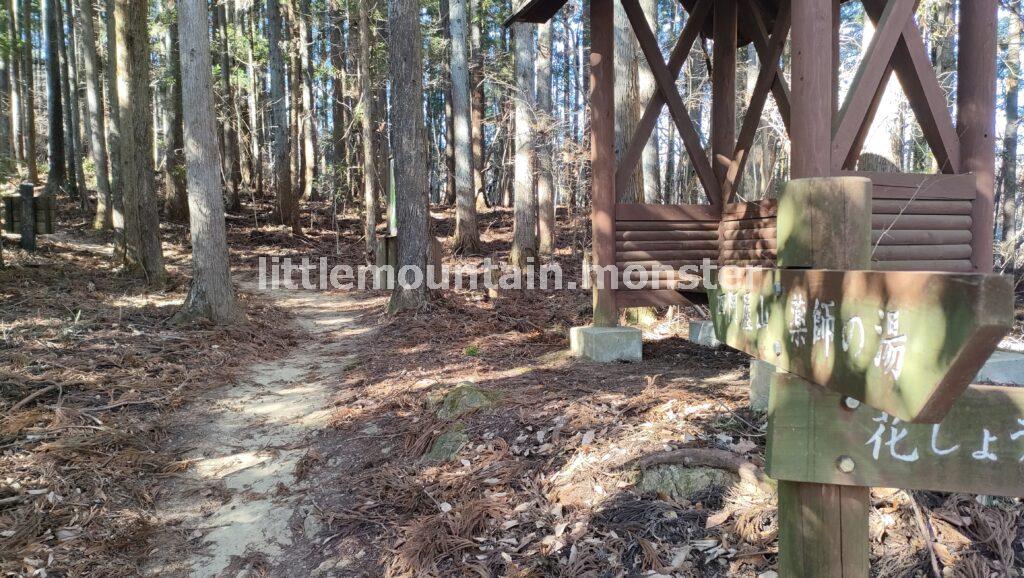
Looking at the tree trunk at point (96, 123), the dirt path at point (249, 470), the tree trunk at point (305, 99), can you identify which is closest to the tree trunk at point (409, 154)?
the dirt path at point (249, 470)

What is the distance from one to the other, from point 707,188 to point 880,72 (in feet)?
9.46

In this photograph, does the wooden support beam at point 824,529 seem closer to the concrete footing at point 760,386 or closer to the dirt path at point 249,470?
the concrete footing at point 760,386

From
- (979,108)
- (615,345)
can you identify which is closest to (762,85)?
(979,108)

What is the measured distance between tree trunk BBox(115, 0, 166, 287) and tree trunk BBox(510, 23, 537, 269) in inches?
287

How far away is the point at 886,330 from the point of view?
1.26m

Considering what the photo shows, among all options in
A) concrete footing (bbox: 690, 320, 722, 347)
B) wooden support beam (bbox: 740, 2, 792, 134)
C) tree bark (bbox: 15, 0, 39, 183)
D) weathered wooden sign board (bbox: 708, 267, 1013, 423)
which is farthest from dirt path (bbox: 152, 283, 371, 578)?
tree bark (bbox: 15, 0, 39, 183)

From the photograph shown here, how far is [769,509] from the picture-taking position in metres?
3.07

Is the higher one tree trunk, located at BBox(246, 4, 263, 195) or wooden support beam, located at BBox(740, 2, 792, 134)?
tree trunk, located at BBox(246, 4, 263, 195)

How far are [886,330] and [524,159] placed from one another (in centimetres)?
1315

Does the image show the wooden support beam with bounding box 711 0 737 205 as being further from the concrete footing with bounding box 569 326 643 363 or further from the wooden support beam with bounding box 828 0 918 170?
the wooden support beam with bounding box 828 0 918 170

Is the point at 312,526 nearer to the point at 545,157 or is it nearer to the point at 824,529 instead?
the point at 824,529

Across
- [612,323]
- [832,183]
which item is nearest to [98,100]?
[612,323]

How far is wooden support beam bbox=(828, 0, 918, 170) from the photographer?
4371mm

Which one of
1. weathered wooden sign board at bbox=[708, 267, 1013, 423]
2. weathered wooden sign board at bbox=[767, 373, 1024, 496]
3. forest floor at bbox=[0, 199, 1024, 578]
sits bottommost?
forest floor at bbox=[0, 199, 1024, 578]
